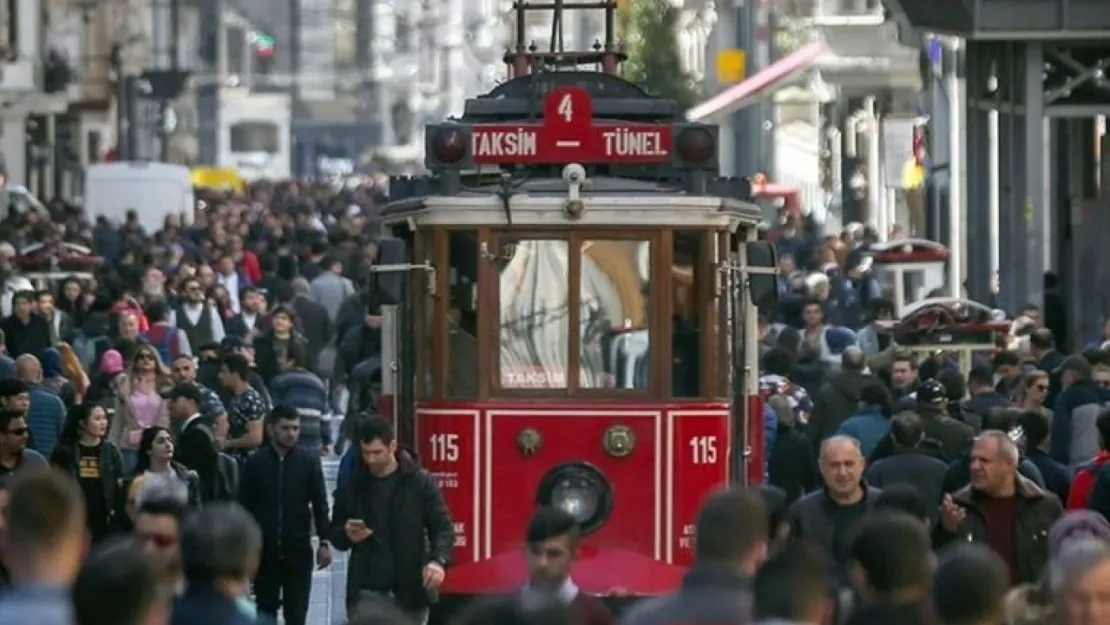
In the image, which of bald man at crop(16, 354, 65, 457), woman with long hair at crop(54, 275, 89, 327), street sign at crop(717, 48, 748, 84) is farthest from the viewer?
street sign at crop(717, 48, 748, 84)

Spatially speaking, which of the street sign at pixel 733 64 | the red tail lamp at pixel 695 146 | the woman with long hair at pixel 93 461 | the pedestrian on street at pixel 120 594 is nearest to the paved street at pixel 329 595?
the woman with long hair at pixel 93 461

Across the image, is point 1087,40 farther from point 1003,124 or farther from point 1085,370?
point 1085,370

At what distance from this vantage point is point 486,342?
1609 centimetres

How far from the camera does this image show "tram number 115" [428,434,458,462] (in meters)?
16.1

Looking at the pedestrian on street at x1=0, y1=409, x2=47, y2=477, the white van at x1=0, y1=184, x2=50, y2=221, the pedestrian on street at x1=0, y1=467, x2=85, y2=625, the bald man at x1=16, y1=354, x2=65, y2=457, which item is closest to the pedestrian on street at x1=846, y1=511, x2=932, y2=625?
the pedestrian on street at x1=0, y1=467, x2=85, y2=625

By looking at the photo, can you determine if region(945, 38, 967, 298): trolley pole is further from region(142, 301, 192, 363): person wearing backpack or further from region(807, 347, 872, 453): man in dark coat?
region(807, 347, 872, 453): man in dark coat

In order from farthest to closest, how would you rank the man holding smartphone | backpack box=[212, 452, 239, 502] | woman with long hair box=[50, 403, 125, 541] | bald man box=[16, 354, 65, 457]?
bald man box=[16, 354, 65, 457]
backpack box=[212, 452, 239, 502]
woman with long hair box=[50, 403, 125, 541]
the man holding smartphone

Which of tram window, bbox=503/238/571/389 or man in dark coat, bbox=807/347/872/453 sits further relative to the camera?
man in dark coat, bbox=807/347/872/453

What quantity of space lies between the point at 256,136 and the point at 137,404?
440 ft

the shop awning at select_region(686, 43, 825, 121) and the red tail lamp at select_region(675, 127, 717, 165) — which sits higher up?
the shop awning at select_region(686, 43, 825, 121)

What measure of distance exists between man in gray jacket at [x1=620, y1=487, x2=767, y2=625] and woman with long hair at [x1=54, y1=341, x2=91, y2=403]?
541 inches

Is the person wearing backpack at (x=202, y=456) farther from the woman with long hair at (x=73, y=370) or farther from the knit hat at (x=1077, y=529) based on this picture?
the knit hat at (x=1077, y=529)

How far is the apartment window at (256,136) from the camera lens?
499 feet

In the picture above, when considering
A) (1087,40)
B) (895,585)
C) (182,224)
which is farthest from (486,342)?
(182,224)
